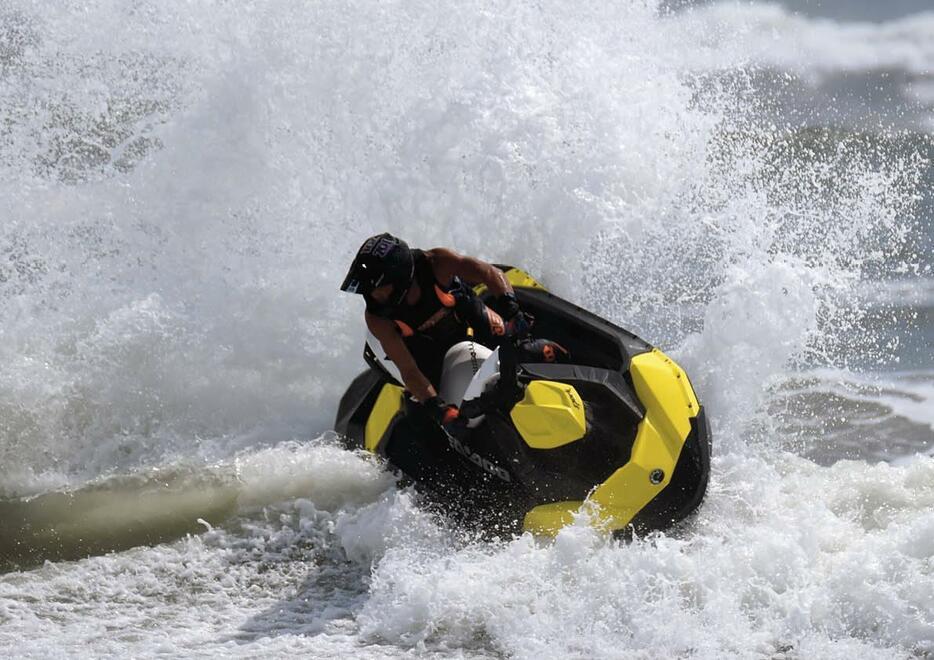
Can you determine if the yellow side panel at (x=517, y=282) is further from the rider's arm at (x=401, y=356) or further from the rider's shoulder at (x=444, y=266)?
the rider's arm at (x=401, y=356)

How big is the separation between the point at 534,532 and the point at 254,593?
1224 mm

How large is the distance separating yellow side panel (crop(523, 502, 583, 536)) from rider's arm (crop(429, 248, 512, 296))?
3.09 feet

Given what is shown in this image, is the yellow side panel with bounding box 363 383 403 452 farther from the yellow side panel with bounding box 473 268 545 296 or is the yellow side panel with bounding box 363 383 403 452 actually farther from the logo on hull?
the yellow side panel with bounding box 473 268 545 296

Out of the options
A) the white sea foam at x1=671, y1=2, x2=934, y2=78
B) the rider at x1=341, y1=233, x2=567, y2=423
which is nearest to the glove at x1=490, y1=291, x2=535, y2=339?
the rider at x1=341, y1=233, x2=567, y2=423

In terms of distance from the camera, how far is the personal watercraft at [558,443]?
196 inches

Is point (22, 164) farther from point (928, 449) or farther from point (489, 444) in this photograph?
point (928, 449)

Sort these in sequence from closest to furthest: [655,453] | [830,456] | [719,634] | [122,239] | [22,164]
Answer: [719,634] → [655,453] → [830,456] → [122,239] → [22,164]

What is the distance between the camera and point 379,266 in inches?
199

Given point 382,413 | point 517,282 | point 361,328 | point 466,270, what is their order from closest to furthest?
point 466,270, point 382,413, point 517,282, point 361,328

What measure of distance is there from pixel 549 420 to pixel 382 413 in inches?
37.3

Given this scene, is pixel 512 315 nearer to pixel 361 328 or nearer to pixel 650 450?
pixel 650 450

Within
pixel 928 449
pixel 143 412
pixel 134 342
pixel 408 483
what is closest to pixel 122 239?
pixel 134 342

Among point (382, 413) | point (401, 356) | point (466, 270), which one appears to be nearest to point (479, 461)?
point (401, 356)

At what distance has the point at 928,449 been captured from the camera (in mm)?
6449
